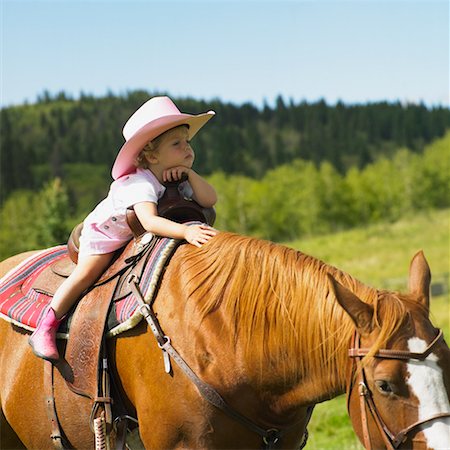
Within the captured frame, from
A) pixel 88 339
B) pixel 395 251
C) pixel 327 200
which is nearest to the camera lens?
pixel 88 339

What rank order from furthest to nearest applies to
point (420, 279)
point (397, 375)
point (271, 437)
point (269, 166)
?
point (269, 166)
point (271, 437)
point (420, 279)
point (397, 375)

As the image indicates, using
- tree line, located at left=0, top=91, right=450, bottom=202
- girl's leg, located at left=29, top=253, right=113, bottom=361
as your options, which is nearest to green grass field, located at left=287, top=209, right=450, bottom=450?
girl's leg, located at left=29, top=253, right=113, bottom=361

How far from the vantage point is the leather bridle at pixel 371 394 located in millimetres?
2824

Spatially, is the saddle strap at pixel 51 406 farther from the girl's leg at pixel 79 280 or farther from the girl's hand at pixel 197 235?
the girl's hand at pixel 197 235

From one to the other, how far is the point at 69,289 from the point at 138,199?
26.8 inches

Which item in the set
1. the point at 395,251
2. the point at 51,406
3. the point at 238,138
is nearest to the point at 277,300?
the point at 51,406

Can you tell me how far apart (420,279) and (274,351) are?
2.55 ft

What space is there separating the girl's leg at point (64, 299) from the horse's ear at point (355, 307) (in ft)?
5.14

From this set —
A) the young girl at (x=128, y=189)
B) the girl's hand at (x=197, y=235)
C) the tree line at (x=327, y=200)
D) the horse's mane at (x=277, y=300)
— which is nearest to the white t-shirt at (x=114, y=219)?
the young girl at (x=128, y=189)

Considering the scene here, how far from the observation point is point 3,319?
15.2ft

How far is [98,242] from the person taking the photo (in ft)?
12.9

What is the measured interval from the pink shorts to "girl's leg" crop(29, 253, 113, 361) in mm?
31

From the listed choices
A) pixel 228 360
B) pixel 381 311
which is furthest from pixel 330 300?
pixel 228 360

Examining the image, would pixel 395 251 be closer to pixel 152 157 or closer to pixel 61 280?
pixel 61 280
